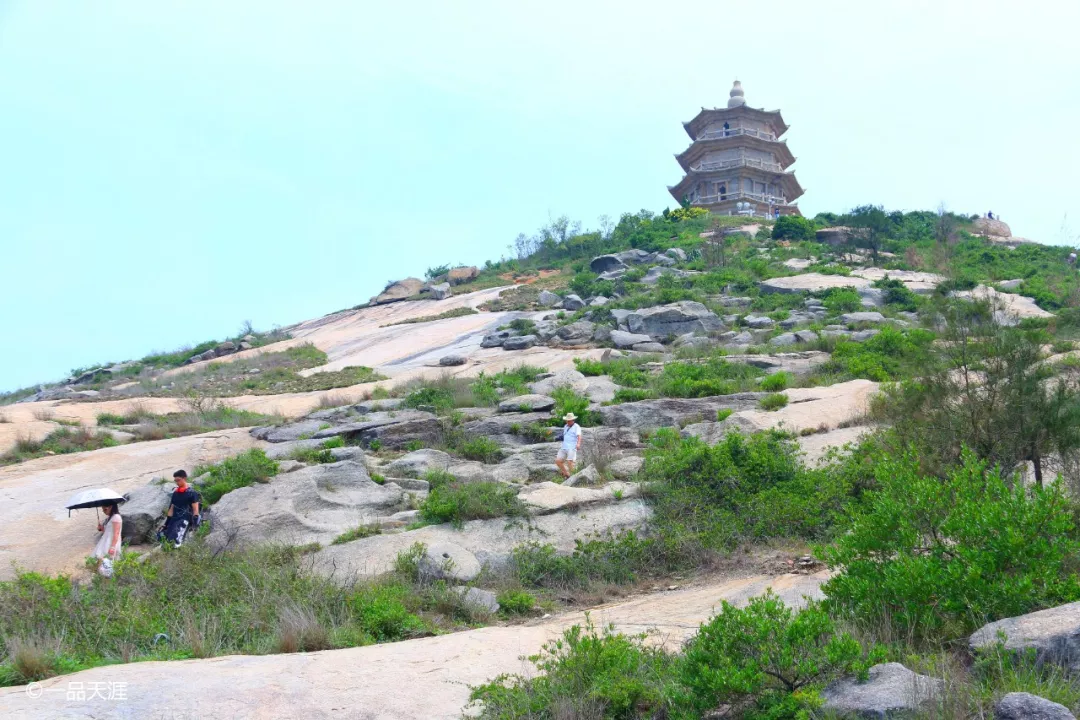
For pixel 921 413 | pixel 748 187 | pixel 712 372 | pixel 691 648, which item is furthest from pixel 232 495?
pixel 748 187

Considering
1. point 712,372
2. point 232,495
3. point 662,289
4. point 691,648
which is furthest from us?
point 662,289

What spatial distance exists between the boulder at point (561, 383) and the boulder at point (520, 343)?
532 cm

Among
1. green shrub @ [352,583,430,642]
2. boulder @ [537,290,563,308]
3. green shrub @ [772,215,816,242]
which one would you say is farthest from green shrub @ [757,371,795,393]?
green shrub @ [772,215,816,242]

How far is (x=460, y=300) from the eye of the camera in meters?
35.0

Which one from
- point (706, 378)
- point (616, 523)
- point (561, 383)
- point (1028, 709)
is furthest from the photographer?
point (561, 383)

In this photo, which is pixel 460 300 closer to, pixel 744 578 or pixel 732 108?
pixel 732 108

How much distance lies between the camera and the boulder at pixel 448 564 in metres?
8.09

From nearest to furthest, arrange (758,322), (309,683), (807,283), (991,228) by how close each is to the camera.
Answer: (309,683), (758,322), (807,283), (991,228)

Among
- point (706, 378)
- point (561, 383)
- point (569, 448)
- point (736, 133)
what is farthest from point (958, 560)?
point (736, 133)

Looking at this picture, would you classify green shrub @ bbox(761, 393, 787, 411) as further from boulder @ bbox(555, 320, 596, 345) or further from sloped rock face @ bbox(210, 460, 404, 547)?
boulder @ bbox(555, 320, 596, 345)

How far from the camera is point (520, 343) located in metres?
22.7

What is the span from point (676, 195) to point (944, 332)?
4477 centimetres

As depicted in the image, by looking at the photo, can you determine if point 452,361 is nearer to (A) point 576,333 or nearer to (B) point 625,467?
(A) point 576,333

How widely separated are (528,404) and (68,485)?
696cm
